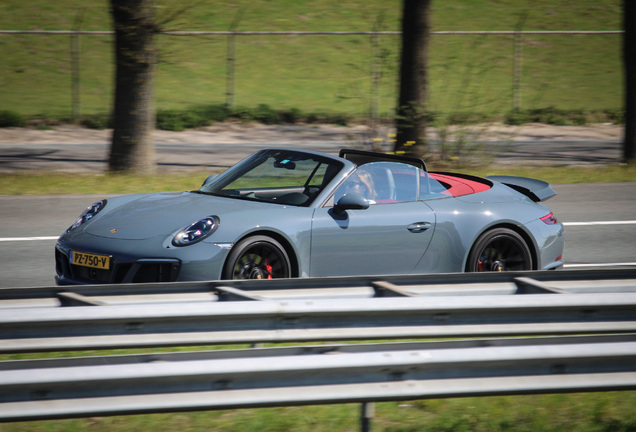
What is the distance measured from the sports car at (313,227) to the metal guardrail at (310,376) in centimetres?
238

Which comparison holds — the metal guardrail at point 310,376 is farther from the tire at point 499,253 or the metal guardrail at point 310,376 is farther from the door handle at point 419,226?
the tire at point 499,253

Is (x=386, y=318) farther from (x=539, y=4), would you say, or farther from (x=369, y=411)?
(x=539, y=4)

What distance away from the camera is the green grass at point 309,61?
75.7ft

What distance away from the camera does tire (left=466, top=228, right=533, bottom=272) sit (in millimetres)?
6727

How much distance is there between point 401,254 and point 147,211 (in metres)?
2.09

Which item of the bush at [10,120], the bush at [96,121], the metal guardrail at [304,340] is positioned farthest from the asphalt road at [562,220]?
the bush at [96,121]

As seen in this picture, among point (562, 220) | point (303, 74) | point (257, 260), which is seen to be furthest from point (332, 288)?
point (303, 74)

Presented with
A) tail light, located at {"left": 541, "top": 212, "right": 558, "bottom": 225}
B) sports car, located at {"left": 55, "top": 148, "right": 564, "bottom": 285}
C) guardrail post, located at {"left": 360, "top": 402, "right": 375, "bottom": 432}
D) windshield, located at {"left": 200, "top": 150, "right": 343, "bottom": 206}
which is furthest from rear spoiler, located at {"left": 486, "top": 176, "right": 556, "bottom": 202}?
guardrail post, located at {"left": 360, "top": 402, "right": 375, "bottom": 432}

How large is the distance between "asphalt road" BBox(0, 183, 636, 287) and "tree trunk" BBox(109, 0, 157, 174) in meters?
2.24

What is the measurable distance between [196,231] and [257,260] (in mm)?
525

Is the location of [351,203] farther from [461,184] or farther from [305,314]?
[305,314]

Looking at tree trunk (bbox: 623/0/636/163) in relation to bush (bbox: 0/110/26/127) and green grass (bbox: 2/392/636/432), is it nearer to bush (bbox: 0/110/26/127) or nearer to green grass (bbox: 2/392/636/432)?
green grass (bbox: 2/392/636/432)

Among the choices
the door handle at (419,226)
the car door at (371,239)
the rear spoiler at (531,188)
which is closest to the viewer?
the car door at (371,239)

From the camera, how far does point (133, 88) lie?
42.1ft
